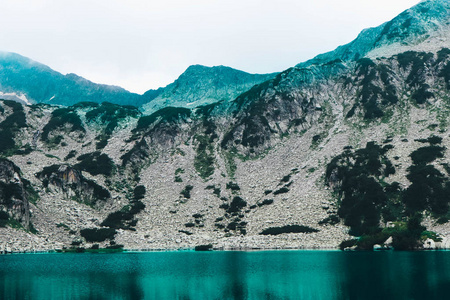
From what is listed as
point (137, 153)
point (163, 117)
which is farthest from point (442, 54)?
point (137, 153)

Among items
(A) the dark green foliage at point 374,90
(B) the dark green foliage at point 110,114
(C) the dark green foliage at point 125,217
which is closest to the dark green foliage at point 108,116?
(B) the dark green foliage at point 110,114

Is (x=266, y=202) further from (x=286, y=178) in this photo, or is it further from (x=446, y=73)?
(x=446, y=73)

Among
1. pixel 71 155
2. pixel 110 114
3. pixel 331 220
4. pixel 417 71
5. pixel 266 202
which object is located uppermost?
pixel 417 71

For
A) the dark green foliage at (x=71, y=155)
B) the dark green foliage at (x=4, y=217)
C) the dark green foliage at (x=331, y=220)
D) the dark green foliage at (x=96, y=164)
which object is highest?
the dark green foliage at (x=71, y=155)

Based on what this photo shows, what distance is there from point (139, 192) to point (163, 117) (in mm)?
57087

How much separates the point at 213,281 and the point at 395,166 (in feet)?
268

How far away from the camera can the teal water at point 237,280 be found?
3525 cm

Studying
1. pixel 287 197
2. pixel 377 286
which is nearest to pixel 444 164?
pixel 287 197

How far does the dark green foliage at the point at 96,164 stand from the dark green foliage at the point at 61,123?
22258 millimetres

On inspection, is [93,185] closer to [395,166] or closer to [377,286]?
[395,166]

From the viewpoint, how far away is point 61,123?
169750 millimetres

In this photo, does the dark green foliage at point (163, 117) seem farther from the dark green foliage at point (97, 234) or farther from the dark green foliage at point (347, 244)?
the dark green foliage at point (347, 244)

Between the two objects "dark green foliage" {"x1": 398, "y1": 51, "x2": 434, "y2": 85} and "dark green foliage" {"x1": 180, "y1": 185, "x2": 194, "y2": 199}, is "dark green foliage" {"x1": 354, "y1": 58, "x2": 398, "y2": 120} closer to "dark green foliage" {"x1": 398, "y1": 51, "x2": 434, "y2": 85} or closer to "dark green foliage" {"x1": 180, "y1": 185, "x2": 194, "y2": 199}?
"dark green foliage" {"x1": 398, "y1": 51, "x2": 434, "y2": 85}

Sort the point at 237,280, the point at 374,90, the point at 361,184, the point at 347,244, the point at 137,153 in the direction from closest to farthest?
the point at 237,280 < the point at 347,244 < the point at 361,184 < the point at 137,153 < the point at 374,90
